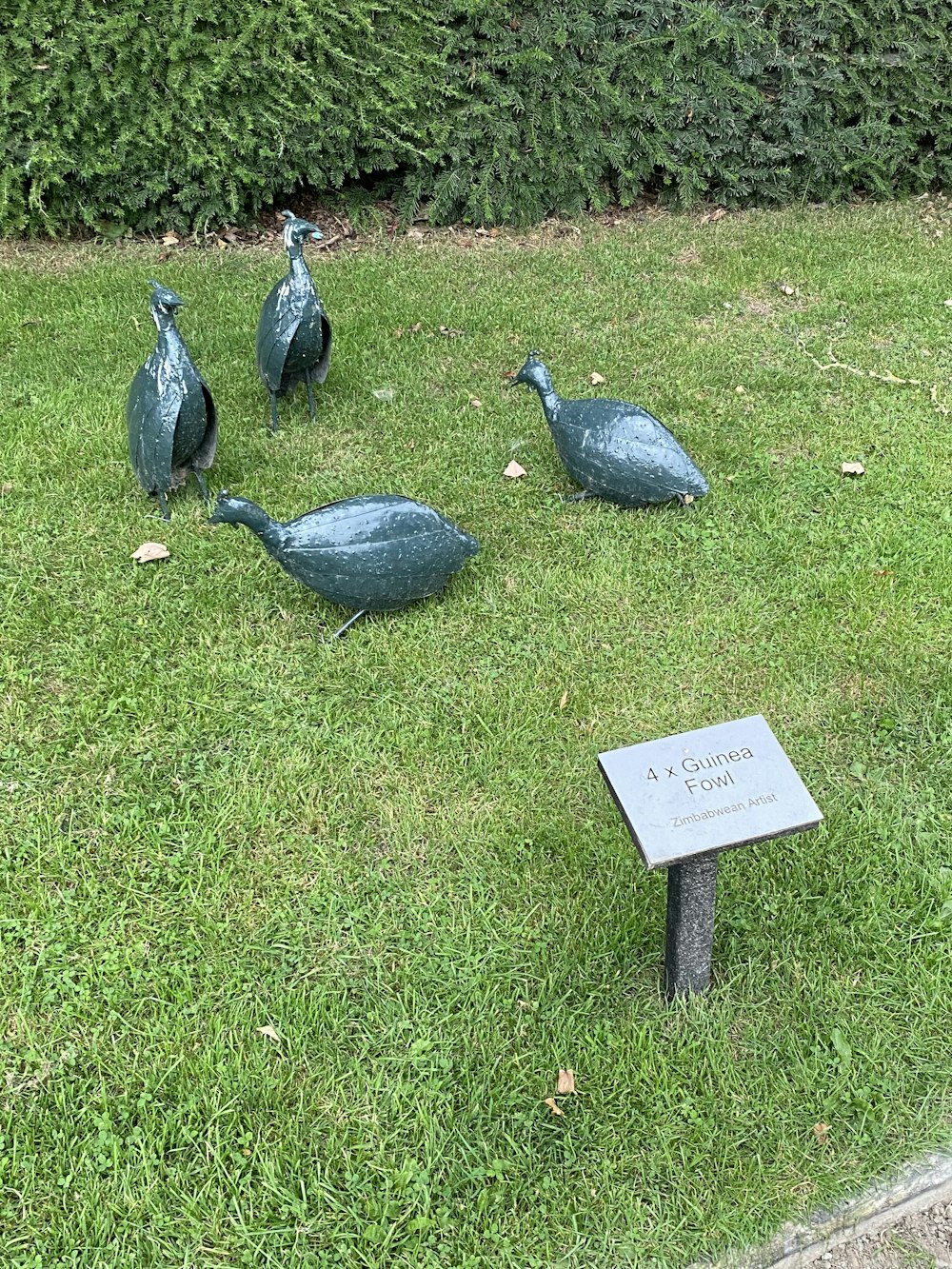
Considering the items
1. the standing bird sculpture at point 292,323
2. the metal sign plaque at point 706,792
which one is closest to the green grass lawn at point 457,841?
the standing bird sculpture at point 292,323

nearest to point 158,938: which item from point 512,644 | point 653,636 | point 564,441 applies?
point 512,644

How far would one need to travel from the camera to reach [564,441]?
13.8 ft

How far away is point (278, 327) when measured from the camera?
442cm

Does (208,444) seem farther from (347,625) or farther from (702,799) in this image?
(702,799)

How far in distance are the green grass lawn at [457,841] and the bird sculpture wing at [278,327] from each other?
0.42 meters

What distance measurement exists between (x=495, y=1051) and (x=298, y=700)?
4.81 ft

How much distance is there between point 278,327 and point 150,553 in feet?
4.05

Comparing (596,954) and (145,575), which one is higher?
(145,575)

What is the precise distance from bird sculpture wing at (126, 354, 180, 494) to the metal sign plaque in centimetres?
254

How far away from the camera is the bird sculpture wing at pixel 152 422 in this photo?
12.8ft

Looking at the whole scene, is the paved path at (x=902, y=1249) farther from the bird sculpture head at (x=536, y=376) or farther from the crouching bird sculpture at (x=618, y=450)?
the bird sculpture head at (x=536, y=376)

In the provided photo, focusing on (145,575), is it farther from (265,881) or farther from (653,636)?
(653,636)

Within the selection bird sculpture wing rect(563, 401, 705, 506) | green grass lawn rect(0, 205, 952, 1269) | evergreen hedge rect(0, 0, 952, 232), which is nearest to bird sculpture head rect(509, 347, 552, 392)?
bird sculpture wing rect(563, 401, 705, 506)

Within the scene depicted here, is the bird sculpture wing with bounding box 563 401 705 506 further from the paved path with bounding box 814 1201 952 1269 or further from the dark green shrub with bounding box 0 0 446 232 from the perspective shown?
the dark green shrub with bounding box 0 0 446 232
